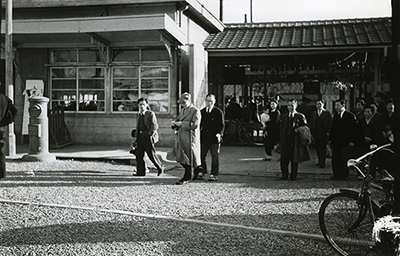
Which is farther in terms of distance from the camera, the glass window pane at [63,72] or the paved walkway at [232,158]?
the glass window pane at [63,72]

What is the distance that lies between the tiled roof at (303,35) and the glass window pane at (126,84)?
2.96 metres

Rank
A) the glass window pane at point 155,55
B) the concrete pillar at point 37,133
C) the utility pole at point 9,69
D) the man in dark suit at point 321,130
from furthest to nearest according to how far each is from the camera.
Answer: the glass window pane at point 155,55 → the utility pole at point 9,69 → the concrete pillar at point 37,133 → the man in dark suit at point 321,130

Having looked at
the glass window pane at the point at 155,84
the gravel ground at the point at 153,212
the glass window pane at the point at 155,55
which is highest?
the glass window pane at the point at 155,55

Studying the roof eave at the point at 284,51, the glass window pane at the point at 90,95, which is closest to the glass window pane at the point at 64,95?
the glass window pane at the point at 90,95

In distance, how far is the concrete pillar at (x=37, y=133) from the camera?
12812 millimetres

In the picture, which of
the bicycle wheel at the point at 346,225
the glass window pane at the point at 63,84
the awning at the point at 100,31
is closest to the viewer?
the bicycle wheel at the point at 346,225

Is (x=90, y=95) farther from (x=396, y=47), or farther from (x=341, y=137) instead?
(x=396, y=47)

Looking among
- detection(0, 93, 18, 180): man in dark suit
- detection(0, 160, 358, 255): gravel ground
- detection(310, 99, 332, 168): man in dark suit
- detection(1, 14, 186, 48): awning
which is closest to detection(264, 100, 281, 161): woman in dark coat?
detection(310, 99, 332, 168): man in dark suit

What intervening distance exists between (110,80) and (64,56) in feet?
6.36

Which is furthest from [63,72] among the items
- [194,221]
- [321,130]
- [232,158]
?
[194,221]

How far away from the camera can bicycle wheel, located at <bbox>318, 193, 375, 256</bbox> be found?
5.01 meters

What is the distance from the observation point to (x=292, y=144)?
1070 centimetres

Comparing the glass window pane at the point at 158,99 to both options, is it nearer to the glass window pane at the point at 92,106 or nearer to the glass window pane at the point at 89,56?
the glass window pane at the point at 92,106

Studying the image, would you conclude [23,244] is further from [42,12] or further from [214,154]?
[42,12]
